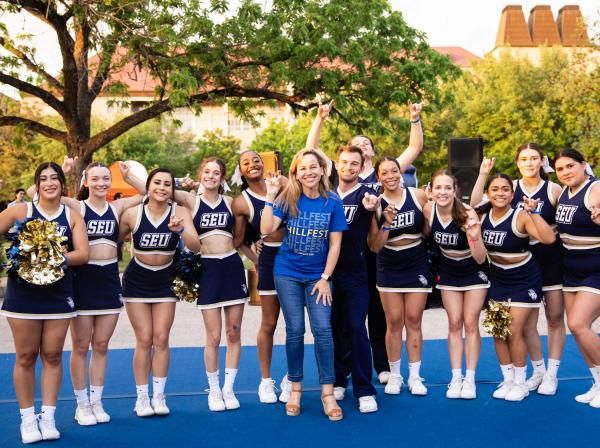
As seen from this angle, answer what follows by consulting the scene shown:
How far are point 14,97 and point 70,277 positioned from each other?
13.6 meters

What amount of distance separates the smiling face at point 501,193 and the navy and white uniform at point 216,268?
195 cm

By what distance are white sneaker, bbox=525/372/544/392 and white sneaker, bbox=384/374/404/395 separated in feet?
3.25

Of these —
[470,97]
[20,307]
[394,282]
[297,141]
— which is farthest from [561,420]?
[297,141]

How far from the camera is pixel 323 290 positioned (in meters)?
4.45

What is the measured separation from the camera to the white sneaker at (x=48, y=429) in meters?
4.12

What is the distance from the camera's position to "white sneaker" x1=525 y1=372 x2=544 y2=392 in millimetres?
5157

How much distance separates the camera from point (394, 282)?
16.3 feet

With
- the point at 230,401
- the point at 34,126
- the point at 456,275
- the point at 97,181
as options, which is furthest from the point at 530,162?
the point at 34,126

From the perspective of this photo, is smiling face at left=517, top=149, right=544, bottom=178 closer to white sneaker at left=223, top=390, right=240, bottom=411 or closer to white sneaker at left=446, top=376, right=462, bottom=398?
white sneaker at left=446, top=376, right=462, bottom=398

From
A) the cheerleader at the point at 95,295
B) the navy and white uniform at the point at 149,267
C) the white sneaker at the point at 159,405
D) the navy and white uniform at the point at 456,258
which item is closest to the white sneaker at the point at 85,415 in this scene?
the cheerleader at the point at 95,295

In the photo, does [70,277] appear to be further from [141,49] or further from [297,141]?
[297,141]

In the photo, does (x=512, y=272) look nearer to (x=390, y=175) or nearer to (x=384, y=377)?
(x=390, y=175)

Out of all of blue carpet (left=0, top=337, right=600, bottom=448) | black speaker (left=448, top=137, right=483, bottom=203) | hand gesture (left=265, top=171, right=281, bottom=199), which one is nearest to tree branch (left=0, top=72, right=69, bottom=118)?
black speaker (left=448, top=137, right=483, bottom=203)

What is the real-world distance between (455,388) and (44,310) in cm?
298
